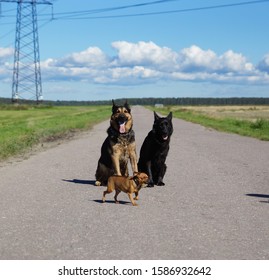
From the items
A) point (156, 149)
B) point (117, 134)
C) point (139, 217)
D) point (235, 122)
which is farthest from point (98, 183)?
point (235, 122)

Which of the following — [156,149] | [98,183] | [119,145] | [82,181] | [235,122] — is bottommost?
[235,122]

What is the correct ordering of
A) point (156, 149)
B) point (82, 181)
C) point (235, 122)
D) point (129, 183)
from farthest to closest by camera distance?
point (235, 122) < point (82, 181) < point (156, 149) < point (129, 183)

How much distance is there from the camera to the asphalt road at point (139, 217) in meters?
5.26

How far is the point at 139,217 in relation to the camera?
688cm

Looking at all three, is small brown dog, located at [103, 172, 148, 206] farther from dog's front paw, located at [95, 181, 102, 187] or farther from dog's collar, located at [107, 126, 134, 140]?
dog's front paw, located at [95, 181, 102, 187]

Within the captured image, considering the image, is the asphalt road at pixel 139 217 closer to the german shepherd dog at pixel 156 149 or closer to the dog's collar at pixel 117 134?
the german shepherd dog at pixel 156 149

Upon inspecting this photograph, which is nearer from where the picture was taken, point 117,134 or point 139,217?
point 139,217

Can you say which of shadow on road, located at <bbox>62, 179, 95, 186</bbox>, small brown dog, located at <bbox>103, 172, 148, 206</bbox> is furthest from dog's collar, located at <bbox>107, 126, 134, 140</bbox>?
small brown dog, located at <bbox>103, 172, 148, 206</bbox>

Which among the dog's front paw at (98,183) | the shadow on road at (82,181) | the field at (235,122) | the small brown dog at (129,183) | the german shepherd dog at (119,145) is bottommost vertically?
the field at (235,122)

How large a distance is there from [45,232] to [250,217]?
9.19 ft

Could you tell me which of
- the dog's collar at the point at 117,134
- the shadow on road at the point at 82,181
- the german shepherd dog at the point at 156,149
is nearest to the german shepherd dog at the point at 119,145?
the dog's collar at the point at 117,134

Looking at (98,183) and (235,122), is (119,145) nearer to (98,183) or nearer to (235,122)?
(98,183)

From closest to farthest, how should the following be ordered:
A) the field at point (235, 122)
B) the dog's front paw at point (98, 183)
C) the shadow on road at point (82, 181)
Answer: the dog's front paw at point (98, 183), the shadow on road at point (82, 181), the field at point (235, 122)

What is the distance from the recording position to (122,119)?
348 inches
